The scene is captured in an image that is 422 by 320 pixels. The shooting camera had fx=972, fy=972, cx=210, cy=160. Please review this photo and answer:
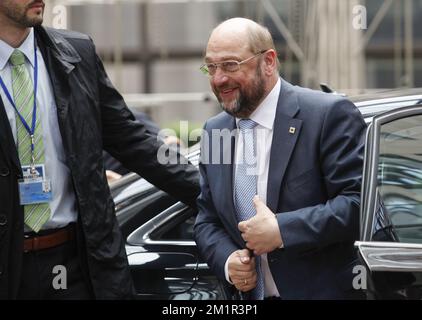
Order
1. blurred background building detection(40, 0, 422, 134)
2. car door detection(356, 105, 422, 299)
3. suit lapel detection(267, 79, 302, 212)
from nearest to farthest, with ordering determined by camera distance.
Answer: car door detection(356, 105, 422, 299)
suit lapel detection(267, 79, 302, 212)
blurred background building detection(40, 0, 422, 134)

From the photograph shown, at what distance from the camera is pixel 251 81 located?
10.3 ft

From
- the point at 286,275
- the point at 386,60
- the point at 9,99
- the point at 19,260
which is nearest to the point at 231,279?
the point at 286,275

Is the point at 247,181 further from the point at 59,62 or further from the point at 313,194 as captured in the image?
the point at 59,62

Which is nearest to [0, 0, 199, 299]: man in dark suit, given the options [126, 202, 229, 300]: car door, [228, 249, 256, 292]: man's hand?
[126, 202, 229, 300]: car door

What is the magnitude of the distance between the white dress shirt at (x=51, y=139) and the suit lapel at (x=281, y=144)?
0.69 m

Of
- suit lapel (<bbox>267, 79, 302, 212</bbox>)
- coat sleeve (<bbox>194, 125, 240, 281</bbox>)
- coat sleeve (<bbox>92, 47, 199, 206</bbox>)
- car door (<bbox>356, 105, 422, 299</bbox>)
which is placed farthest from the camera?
coat sleeve (<bbox>92, 47, 199, 206</bbox>)

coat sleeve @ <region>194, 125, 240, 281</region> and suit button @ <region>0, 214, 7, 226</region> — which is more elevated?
suit button @ <region>0, 214, 7, 226</region>

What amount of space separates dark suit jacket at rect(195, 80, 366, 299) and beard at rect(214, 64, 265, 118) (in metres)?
0.09

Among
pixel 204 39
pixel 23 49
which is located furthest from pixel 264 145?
pixel 204 39

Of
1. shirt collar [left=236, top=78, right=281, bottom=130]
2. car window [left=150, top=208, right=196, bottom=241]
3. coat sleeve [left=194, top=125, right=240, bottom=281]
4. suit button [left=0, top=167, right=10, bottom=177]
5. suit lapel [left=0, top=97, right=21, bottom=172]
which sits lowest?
car window [left=150, top=208, right=196, bottom=241]

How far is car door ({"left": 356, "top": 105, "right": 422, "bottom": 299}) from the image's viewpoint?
2787mm

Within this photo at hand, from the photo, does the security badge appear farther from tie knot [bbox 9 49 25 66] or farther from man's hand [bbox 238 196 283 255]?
man's hand [bbox 238 196 283 255]

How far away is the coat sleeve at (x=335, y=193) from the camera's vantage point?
3.01 metres

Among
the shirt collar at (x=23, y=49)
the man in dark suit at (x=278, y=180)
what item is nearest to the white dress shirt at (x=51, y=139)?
the shirt collar at (x=23, y=49)
